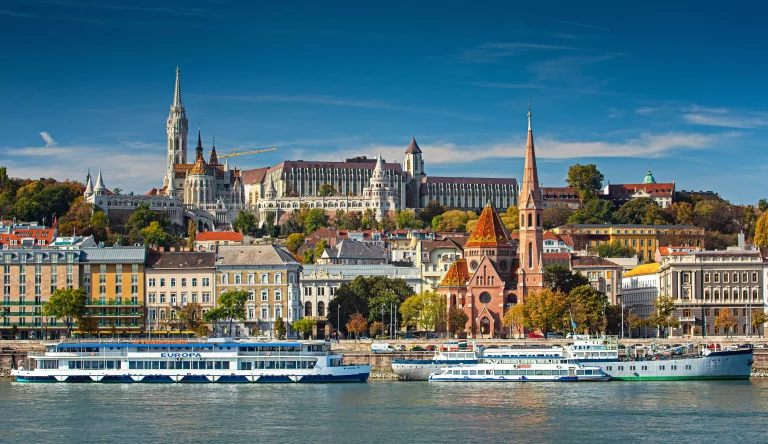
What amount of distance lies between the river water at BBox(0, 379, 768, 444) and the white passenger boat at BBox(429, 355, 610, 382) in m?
2.12

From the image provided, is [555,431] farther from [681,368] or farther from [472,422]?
[681,368]

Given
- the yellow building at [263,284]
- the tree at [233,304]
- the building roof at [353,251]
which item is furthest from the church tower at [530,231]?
the building roof at [353,251]

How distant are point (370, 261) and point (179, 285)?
3515 cm

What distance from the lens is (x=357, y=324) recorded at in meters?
106

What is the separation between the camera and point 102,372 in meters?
82.4

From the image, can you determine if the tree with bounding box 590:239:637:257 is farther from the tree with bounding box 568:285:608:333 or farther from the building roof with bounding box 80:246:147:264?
the building roof with bounding box 80:246:147:264

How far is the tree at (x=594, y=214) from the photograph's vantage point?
19212cm

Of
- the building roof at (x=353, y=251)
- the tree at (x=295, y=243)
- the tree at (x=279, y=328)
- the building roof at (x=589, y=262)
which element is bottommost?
the tree at (x=279, y=328)

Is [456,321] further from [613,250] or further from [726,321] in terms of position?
[613,250]

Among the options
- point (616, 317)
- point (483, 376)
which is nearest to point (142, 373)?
point (483, 376)

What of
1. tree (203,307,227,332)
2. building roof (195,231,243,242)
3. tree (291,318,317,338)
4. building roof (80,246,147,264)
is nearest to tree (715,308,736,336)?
tree (291,318,317,338)

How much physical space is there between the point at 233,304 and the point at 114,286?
922 cm

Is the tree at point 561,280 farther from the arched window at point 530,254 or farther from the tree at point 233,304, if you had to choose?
the tree at point 233,304

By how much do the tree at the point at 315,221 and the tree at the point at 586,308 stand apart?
299 ft
